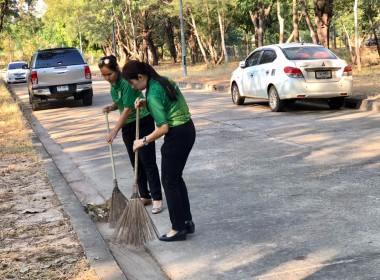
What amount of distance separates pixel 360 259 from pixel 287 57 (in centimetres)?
1030

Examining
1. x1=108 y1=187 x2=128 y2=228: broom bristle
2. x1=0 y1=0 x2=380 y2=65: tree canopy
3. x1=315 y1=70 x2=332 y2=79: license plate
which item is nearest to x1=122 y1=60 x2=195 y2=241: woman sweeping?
x1=108 y1=187 x2=128 y2=228: broom bristle

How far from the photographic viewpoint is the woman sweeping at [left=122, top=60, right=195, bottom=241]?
16.2 feet

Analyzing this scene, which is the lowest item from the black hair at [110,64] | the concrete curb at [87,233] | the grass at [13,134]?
the concrete curb at [87,233]

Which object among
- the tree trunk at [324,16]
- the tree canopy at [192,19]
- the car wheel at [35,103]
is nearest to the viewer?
the car wheel at [35,103]

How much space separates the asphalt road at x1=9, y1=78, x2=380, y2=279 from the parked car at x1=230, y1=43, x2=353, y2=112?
23.6 inches

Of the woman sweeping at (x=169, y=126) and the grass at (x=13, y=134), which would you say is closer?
the woman sweeping at (x=169, y=126)

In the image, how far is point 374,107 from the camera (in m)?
14.2

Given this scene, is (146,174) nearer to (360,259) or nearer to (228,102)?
(360,259)

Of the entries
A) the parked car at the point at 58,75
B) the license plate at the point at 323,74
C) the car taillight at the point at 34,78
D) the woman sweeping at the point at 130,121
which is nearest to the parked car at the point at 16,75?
the parked car at the point at 58,75

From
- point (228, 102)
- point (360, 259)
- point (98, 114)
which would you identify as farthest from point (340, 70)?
point (360, 259)

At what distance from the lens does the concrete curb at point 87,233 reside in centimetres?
461

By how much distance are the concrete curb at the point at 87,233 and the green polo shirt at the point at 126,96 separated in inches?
44.4

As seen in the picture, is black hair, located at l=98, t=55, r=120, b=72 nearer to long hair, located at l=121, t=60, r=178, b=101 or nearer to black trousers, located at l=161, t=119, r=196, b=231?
long hair, located at l=121, t=60, r=178, b=101

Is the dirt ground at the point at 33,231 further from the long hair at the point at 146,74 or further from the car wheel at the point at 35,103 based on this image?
the car wheel at the point at 35,103
